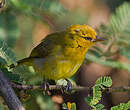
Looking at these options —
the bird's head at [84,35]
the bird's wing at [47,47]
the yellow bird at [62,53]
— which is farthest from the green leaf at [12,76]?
the bird's head at [84,35]

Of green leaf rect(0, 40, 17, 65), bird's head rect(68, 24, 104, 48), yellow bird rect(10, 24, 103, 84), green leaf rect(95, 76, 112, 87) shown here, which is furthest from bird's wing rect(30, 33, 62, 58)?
green leaf rect(95, 76, 112, 87)

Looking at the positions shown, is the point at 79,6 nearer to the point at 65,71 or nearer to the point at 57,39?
the point at 57,39

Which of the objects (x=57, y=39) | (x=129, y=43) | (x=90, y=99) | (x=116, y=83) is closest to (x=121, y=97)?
(x=116, y=83)

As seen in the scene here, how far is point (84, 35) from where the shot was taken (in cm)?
270

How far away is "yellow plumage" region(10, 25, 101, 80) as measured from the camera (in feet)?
8.08

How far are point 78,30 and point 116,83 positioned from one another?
73.5 inches

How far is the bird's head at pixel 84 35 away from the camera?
2643 mm

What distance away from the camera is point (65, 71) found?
97.4 inches

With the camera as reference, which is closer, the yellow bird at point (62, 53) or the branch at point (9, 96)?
the branch at point (9, 96)

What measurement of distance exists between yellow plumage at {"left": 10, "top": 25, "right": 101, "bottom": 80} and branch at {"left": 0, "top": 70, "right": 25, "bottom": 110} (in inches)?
44.0

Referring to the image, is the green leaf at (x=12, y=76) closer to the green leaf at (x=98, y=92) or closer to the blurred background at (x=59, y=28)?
the blurred background at (x=59, y=28)

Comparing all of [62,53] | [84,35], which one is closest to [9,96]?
[62,53]

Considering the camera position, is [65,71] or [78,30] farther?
[78,30]

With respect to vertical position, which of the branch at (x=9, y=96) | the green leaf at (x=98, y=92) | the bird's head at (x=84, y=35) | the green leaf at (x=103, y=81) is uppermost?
the bird's head at (x=84, y=35)
